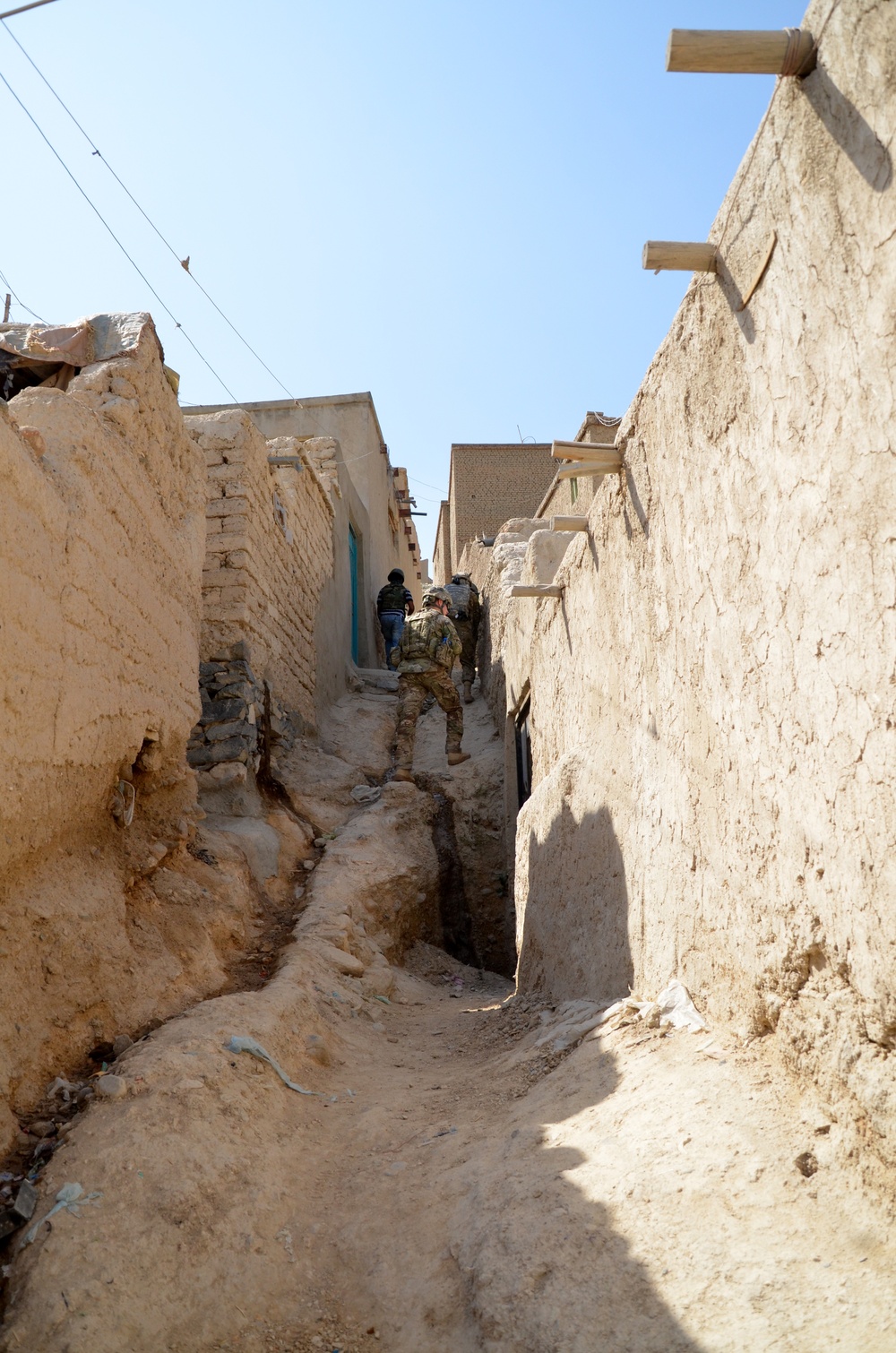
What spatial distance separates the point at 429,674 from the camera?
25.0 feet

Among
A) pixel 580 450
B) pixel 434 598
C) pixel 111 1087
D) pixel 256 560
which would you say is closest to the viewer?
pixel 111 1087

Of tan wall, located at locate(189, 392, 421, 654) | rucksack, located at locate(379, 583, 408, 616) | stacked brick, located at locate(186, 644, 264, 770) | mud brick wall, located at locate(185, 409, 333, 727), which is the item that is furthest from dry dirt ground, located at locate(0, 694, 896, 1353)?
rucksack, located at locate(379, 583, 408, 616)

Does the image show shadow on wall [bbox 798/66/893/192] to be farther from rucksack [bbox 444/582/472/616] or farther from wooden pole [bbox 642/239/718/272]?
rucksack [bbox 444/582/472/616]

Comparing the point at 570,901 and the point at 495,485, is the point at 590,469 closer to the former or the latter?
the point at 570,901

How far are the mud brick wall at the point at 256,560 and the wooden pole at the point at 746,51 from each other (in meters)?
4.40

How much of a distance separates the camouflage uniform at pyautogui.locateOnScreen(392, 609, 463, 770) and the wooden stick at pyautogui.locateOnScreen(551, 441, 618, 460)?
426 cm

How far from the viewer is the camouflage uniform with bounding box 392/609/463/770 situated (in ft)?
24.9

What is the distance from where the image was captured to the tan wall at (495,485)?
1448 centimetres

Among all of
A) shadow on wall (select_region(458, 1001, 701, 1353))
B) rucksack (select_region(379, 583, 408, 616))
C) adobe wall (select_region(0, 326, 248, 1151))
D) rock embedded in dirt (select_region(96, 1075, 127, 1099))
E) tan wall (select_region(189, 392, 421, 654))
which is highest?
tan wall (select_region(189, 392, 421, 654))

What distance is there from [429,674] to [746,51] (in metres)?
5.93

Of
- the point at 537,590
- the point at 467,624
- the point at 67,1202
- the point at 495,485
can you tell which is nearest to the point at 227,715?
the point at 537,590

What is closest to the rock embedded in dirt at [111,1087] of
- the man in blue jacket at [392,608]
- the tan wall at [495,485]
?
the man in blue jacket at [392,608]

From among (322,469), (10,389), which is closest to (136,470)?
(10,389)

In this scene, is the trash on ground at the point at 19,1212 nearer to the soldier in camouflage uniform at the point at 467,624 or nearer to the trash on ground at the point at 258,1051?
the trash on ground at the point at 258,1051
